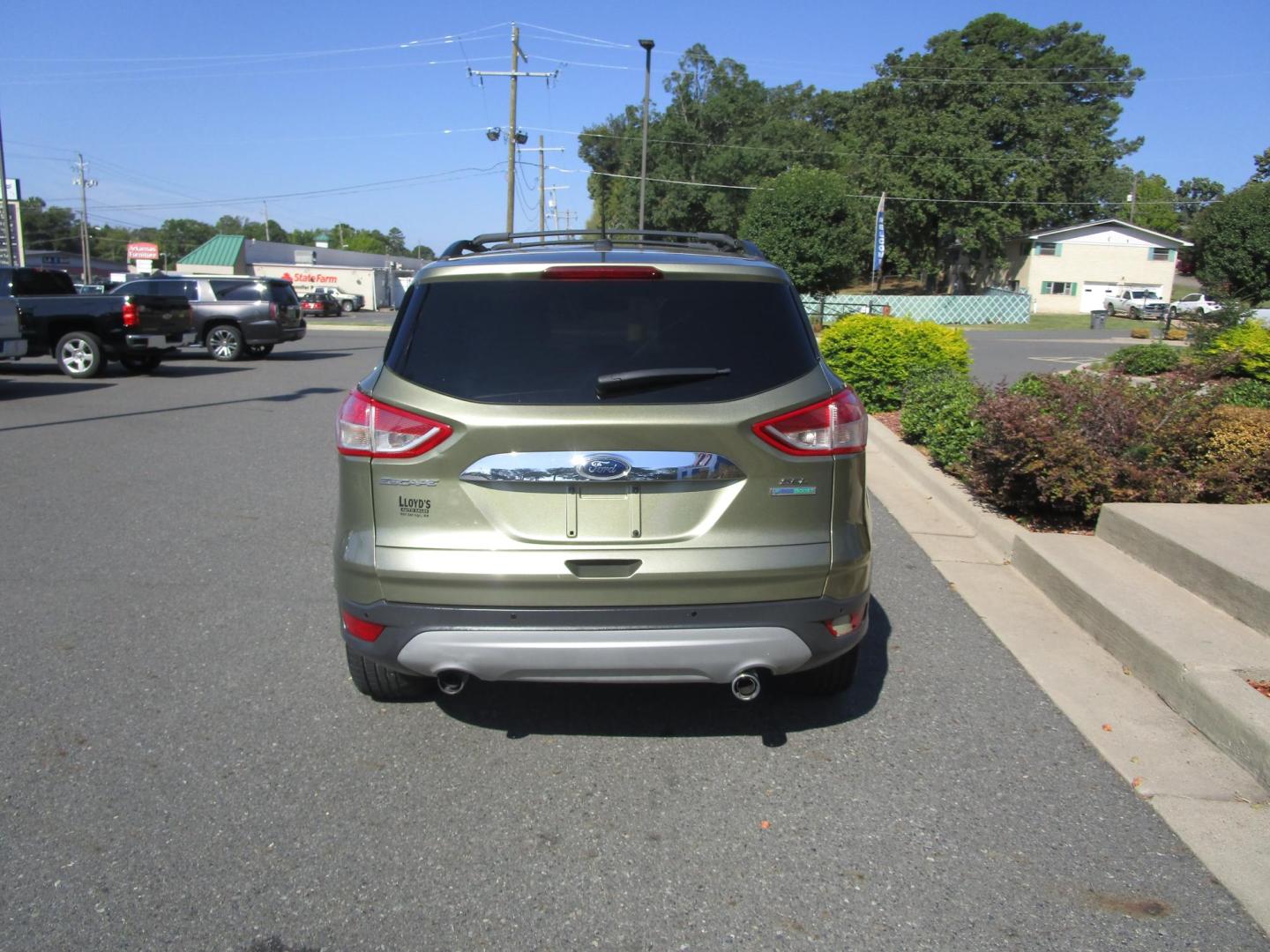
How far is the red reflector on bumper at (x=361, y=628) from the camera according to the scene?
132 inches

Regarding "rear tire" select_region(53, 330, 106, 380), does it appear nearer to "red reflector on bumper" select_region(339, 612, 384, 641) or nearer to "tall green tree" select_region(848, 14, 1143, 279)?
"red reflector on bumper" select_region(339, 612, 384, 641)

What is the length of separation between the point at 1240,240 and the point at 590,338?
5436 centimetres

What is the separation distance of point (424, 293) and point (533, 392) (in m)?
0.60

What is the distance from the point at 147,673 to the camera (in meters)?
4.35

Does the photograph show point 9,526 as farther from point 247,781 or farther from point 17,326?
point 17,326

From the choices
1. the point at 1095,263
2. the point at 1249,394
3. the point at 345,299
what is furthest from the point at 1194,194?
the point at 1249,394

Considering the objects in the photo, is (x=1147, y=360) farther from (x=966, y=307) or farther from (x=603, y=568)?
(x=966, y=307)

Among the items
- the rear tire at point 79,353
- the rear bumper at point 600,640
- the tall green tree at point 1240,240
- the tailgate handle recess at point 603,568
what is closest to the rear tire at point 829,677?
the rear bumper at point 600,640

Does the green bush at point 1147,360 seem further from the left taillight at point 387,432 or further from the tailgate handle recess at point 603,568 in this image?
the left taillight at point 387,432

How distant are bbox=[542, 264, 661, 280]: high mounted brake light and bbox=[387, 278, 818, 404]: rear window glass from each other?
0.02 meters

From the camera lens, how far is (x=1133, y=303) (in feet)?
180

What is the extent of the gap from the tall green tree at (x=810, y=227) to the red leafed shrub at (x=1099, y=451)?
40851 mm

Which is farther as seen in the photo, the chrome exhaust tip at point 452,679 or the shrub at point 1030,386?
the shrub at point 1030,386

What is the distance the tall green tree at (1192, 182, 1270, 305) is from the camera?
46.5m
